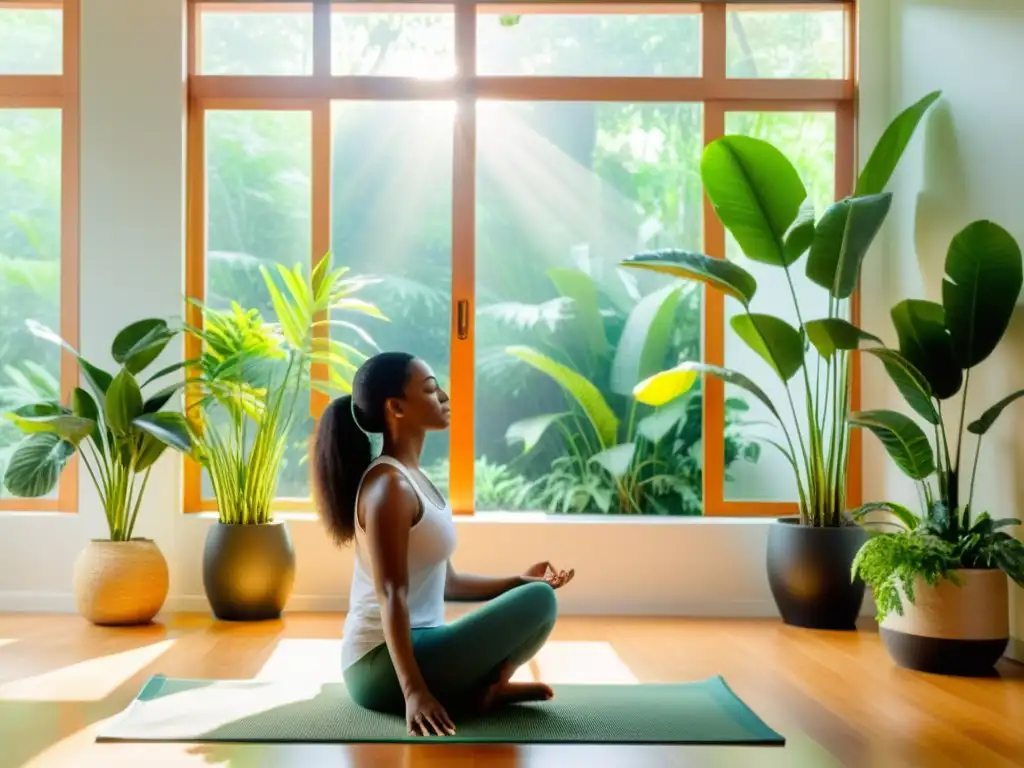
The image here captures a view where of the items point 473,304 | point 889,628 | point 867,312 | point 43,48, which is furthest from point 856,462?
point 43,48

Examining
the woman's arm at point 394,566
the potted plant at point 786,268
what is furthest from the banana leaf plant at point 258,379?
the woman's arm at point 394,566

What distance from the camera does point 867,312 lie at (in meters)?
5.23

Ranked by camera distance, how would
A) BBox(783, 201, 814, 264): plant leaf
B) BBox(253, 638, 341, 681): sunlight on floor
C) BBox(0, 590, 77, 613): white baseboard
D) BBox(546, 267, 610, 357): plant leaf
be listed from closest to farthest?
BBox(253, 638, 341, 681): sunlight on floor, BBox(783, 201, 814, 264): plant leaf, BBox(0, 590, 77, 613): white baseboard, BBox(546, 267, 610, 357): plant leaf

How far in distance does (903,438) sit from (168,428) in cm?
268

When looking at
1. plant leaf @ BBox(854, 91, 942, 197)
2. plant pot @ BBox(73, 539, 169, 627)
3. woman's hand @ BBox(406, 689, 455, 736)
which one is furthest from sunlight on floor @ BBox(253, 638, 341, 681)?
plant leaf @ BBox(854, 91, 942, 197)

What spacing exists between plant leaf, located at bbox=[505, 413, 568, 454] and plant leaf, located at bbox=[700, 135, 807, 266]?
122 cm

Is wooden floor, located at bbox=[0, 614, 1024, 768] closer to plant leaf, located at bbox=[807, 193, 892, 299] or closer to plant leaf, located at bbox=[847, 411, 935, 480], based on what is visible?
plant leaf, located at bbox=[847, 411, 935, 480]

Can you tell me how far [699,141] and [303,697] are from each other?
10.4ft

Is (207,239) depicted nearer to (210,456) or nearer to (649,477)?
(210,456)

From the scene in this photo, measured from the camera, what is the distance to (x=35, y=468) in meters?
4.45

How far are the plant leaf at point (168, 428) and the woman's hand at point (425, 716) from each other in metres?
2.04

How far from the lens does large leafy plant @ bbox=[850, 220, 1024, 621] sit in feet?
12.6

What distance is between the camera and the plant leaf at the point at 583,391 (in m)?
5.31

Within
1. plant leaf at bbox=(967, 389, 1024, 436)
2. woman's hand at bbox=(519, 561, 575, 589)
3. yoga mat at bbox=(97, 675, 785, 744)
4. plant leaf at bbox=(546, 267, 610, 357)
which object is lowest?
yoga mat at bbox=(97, 675, 785, 744)
